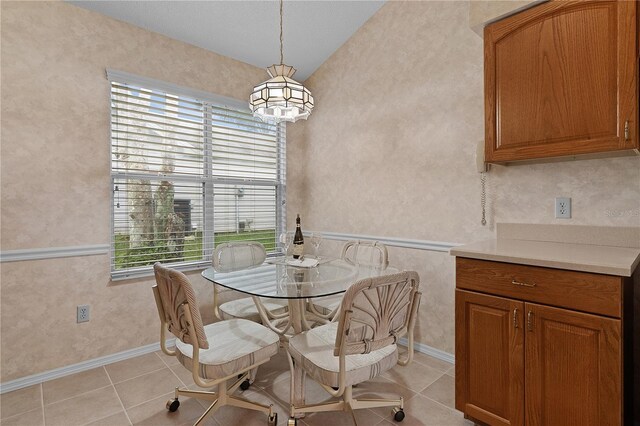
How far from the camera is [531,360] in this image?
1.53 meters

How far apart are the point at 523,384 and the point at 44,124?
330 centimetres

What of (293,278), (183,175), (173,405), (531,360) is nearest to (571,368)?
(531,360)

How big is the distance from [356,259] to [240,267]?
964mm

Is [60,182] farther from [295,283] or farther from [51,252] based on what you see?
[295,283]

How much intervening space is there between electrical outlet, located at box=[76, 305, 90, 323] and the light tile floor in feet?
1.28

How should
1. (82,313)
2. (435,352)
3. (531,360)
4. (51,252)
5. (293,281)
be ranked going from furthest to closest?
(435,352) → (82,313) → (51,252) → (293,281) → (531,360)

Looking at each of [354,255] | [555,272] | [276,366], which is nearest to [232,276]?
[276,366]

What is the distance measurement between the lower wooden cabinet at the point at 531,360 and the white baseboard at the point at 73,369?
2.41 m

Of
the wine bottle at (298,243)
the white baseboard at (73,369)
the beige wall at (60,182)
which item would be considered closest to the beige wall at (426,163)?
the wine bottle at (298,243)

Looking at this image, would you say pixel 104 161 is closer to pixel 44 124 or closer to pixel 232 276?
pixel 44 124

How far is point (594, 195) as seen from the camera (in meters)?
1.91

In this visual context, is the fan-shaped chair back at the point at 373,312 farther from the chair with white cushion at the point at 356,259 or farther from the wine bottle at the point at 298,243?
the wine bottle at the point at 298,243

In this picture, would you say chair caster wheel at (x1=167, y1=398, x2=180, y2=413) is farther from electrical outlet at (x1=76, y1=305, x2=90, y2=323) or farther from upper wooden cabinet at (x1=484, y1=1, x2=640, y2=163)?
upper wooden cabinet at (x1=484, y1=1, x2=640, y2=163)

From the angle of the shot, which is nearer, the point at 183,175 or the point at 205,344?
the point at 205,344
